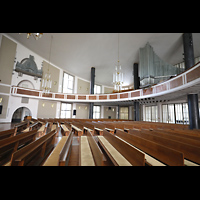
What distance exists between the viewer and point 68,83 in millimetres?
14766

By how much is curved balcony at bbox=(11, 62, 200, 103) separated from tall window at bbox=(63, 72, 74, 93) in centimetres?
239

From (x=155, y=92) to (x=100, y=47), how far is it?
6252 millimetres

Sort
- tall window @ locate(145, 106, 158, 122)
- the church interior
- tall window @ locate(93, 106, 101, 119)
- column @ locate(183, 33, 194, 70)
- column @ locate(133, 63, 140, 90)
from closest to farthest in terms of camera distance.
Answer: the church interior → column @ locate(183, 33, 194, 70) → column @ locate(133, 63, 140, 90) → tall window @ locate(145, 106, 158, 122) → tall window @ locate(93, 106, 101, 119)

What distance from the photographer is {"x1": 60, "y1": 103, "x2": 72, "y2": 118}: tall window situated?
13454mm

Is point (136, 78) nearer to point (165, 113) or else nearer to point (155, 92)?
point (155, 92)

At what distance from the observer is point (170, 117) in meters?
11.1

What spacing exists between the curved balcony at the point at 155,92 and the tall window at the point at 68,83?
2.39 metres

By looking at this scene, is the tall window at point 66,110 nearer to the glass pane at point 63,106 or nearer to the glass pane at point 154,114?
the glass pane at point 63,106

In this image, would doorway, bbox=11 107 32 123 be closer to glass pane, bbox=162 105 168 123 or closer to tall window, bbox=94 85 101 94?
tall window, bbox=94 85 101 94

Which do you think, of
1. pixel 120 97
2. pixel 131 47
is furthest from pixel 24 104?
pixel 131 47

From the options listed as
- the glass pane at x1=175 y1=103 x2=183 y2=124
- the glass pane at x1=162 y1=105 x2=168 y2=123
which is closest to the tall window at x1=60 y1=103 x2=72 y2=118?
the glass pane at x1=162 y1=105 x2=168 y2=123

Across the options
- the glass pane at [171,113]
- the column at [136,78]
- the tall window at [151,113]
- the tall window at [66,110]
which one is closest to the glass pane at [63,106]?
the tall window at [66,110]

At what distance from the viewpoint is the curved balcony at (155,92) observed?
209 inches
